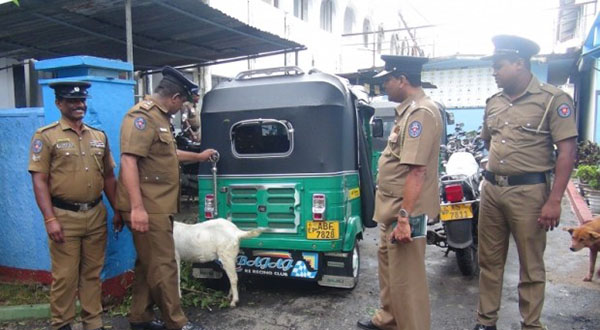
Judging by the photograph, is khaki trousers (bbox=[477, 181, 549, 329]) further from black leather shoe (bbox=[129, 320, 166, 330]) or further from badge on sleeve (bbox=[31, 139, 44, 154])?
badge on sleeve (bbox=[31, 139, 44, 154])

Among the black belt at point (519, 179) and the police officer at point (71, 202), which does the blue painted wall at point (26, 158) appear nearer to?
the police officer at point (71, 202)

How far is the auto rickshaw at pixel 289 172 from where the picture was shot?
13.7 feet

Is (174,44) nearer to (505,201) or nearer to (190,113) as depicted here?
(190,113)

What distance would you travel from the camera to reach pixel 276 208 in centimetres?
430

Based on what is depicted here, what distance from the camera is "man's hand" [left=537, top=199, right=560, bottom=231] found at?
3047 mm

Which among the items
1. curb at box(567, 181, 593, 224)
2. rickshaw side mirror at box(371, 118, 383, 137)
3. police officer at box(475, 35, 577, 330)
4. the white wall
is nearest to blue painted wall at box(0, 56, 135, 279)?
rickshaw side mirror at box(371, 118, 383, 137)

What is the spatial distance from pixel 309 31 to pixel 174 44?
8851mm

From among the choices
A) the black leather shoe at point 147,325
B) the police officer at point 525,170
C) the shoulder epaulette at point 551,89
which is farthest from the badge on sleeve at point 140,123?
the shoulder epaulette at point 551,89

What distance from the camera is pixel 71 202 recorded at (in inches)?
124

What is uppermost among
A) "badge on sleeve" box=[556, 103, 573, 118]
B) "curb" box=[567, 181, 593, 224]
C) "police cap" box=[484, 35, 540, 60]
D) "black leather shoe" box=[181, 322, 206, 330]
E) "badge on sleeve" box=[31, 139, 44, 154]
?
"police cap" box=[484, 35, 540, 60]

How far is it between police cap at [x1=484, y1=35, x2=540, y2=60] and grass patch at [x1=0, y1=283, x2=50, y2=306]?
430 cm

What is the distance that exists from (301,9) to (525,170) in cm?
1373

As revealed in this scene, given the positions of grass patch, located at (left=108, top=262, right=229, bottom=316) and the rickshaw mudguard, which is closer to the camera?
grass patch, located at (left=108, top=262, right=229, bottom=316)

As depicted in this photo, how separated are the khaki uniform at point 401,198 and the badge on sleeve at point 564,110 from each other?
0.88 m
